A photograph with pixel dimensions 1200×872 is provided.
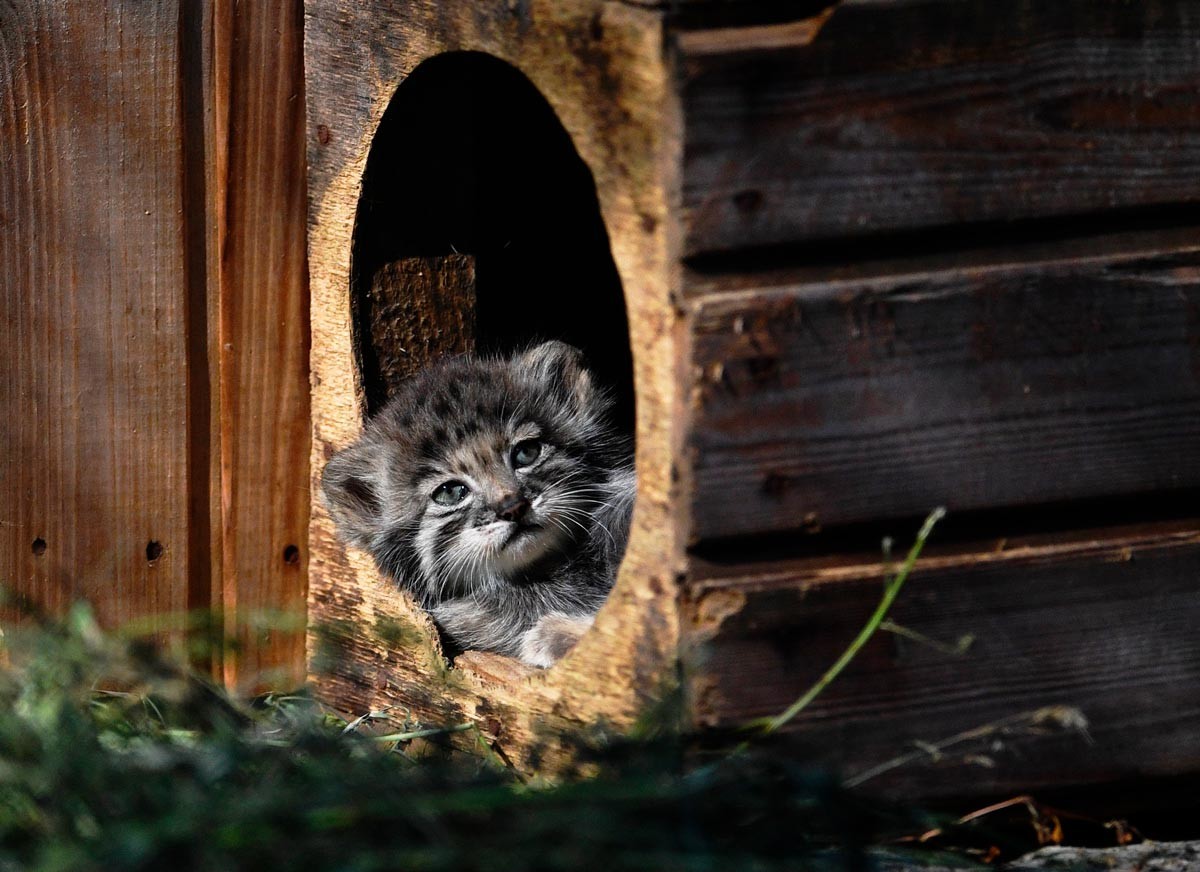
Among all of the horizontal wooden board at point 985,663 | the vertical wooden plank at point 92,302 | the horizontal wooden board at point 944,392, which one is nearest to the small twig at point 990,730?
the horizontal wooden board at point 985,663

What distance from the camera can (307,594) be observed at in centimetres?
434

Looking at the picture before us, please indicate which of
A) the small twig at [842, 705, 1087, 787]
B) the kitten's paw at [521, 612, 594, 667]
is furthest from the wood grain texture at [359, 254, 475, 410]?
the small twig at [842, 705, 1087, 787]

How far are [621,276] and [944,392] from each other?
24.7 inches

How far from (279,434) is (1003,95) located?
92.8 inches

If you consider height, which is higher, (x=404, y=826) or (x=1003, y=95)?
(x=1003, y=95)

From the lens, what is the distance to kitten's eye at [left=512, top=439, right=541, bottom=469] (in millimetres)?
4113

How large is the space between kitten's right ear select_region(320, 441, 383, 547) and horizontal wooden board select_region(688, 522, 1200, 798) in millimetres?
1540

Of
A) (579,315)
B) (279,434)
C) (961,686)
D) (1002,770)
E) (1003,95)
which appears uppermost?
(1003,95)

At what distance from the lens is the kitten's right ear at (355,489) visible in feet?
12.9

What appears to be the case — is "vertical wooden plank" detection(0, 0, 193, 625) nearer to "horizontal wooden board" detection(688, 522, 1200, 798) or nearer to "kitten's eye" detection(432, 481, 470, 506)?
"kitten's eye" detection(432, 481, 470, 506)

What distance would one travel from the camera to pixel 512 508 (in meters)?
3.91

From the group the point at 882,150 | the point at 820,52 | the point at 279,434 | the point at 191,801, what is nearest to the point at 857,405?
the point at 882,150

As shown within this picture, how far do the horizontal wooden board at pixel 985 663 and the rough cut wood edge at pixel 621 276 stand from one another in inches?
6.5

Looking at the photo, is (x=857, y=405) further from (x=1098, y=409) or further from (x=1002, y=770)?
(x=1002, y=770)
